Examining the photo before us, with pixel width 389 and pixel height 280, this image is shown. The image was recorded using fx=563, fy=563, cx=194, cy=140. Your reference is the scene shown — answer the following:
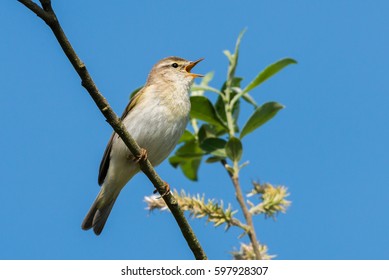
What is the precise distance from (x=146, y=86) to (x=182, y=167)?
64.0 inches

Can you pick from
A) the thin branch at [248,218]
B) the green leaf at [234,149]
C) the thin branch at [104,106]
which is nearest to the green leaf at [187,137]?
the thin branch at [104,106]

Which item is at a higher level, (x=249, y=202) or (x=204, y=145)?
(x=204, y=145)

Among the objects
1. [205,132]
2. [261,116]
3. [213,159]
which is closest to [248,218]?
[213,159]

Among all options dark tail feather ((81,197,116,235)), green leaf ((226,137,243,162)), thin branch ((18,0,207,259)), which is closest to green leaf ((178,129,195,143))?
thin branch ((18,0,207,259))

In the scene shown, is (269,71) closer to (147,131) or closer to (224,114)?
(224,114)

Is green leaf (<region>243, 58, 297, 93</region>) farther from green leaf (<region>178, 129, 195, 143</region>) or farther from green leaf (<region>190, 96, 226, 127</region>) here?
green leaf (<region>178, 129, 195, 143</region>)

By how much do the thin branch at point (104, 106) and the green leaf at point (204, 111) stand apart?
24.8 inches

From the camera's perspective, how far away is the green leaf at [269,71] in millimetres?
4559

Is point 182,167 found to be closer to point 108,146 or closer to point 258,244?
point 108,146

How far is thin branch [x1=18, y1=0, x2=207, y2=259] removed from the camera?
117 inches

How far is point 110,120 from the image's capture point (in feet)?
11.8

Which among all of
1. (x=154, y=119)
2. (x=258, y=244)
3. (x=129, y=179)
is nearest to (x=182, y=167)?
(x=154, y=119)

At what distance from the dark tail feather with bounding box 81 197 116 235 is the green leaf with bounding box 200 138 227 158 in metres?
2.47

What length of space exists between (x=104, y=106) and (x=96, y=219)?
308cm
